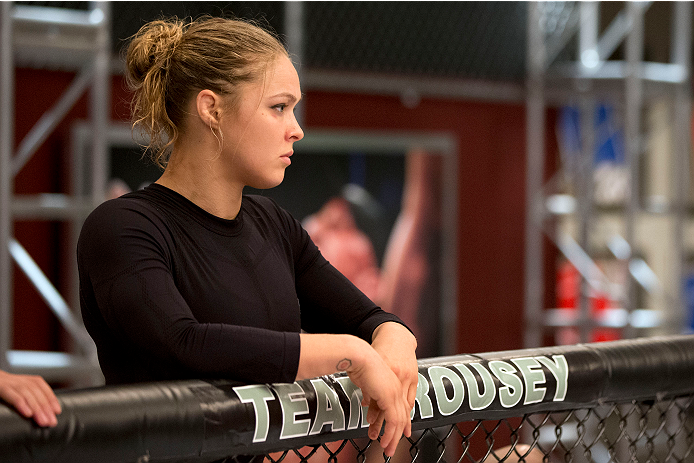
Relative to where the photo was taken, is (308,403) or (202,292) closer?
(308,403)

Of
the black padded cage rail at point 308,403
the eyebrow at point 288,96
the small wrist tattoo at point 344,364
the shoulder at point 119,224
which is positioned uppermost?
the eyebrow at point 288,96

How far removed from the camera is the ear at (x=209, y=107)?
44.3 inches

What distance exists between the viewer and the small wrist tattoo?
0.92 metres

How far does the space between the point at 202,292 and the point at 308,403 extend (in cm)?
26

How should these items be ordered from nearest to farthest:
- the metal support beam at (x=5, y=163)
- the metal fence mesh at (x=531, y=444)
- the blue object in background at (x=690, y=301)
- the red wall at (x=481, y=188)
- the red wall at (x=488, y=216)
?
the metal fence mesh at (x=531, y=444) → the metal support beam at (x=5, y=163) → the red wall at (x=481, y=188) → the red wall at (x=488, y=216) → the blue object in background at (x=690, y=301)

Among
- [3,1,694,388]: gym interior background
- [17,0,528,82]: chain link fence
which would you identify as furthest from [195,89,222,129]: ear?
[17,0,528,82]: chain link fence

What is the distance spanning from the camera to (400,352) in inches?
41.5

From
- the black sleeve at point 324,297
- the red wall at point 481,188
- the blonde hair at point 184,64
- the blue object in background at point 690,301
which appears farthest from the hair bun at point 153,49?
the blue object in background at point 690,301

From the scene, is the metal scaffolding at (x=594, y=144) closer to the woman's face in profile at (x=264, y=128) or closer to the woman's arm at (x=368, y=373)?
the woman's face in profile at (x=264, y=128)

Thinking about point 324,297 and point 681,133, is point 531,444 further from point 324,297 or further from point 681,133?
point 681,133

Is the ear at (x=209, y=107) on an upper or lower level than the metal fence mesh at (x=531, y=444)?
upper

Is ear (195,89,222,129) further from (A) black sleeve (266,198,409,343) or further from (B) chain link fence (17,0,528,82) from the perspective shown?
(B) chain link fence (17,0,528,82)

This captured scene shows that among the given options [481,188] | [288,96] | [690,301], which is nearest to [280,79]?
[288,96]

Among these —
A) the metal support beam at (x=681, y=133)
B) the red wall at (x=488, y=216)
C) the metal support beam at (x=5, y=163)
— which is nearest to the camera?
the metal support beam at (x=5, y=163)
